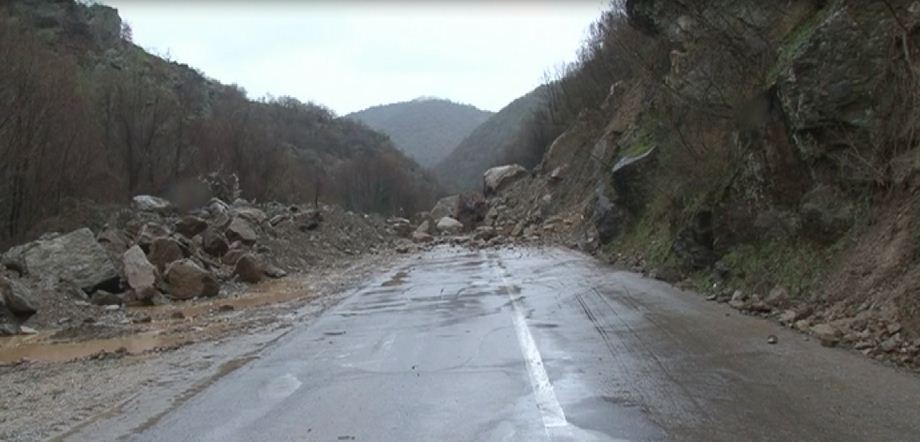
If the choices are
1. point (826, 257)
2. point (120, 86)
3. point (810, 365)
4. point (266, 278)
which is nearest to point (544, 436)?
point (810, 365)

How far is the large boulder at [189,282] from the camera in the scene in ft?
69.7

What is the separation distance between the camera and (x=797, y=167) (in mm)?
14117

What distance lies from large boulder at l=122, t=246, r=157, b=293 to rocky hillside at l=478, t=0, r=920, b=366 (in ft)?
42.2

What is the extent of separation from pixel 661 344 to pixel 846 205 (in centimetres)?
482

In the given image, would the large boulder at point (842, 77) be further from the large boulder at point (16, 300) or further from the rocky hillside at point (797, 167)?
the large boulder at point (16, 300)

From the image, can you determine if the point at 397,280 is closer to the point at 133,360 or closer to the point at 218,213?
the point at 133,360

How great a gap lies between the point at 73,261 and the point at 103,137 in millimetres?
25669

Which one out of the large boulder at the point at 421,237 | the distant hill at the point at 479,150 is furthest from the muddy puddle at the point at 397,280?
the distant hill at the point at 479,150

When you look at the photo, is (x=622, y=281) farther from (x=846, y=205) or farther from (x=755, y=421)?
(x=755, y=421)

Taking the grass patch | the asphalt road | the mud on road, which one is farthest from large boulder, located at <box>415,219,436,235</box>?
the asphalt road

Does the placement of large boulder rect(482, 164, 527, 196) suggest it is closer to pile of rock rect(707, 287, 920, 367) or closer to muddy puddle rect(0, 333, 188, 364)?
muddy puddle rect(0, 333, 188, 364)

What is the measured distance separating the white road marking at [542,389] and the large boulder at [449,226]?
47541mm

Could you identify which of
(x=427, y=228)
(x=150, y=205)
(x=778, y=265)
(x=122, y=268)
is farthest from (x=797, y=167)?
(x=427, y=228)

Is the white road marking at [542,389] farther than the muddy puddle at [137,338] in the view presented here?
No
